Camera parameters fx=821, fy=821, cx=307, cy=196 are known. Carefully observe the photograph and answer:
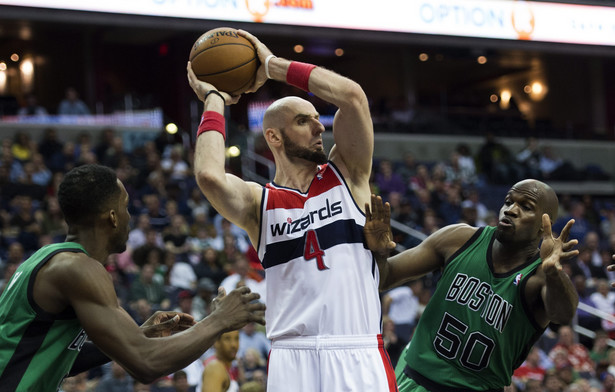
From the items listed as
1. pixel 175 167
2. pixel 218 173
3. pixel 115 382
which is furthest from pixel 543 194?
pixel 175 167

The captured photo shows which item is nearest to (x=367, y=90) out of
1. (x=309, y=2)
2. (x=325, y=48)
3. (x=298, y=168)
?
(x=325, y=48)

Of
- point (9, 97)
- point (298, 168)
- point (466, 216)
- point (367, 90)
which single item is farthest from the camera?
point (367, 90)

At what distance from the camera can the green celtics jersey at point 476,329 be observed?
14.5 ft

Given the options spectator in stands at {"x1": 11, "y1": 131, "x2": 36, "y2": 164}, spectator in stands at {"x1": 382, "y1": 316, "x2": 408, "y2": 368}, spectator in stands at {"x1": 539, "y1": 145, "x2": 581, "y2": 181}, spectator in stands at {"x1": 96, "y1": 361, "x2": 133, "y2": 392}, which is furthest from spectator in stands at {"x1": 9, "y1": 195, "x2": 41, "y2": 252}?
spectator in stands at {"x1": 539, "y1": 145, "x2": 581, "y2": 181}

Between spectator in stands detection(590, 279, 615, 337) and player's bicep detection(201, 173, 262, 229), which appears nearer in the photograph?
player's bicep detection(201, 173, 262, 229)

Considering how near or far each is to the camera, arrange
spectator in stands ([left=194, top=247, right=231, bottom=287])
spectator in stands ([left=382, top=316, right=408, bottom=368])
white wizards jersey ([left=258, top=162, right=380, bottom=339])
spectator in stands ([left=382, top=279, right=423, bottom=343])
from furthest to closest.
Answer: spectator in stands ([left=382, top=279, right=423, bottom=343]), spectator in stands ([left=194, top=247, right=231, bottom=287]), spectator in stands ([left=382, top=316, right=408, bottom=368]), white wizards jersey ([left=258, top=162, right=380, bottom=339])

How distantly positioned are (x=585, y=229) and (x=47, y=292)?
49.7 feet

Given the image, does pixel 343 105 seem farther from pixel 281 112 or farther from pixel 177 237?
pixel 177 237

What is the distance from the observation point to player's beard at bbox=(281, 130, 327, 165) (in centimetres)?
417

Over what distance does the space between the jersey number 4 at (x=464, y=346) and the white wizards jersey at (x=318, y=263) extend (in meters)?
0.62

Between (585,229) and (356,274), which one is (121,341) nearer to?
(356,274)

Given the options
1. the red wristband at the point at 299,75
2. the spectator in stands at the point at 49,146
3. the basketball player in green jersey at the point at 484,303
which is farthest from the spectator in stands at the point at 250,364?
the spectator in stands at the point at 49,146

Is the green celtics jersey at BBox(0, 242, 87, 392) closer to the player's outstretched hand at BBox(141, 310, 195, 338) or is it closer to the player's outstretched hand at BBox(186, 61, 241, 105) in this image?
the player's outstretched hand at BBox(141, 310, 195, 338)

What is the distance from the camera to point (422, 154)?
1989 centimetres
